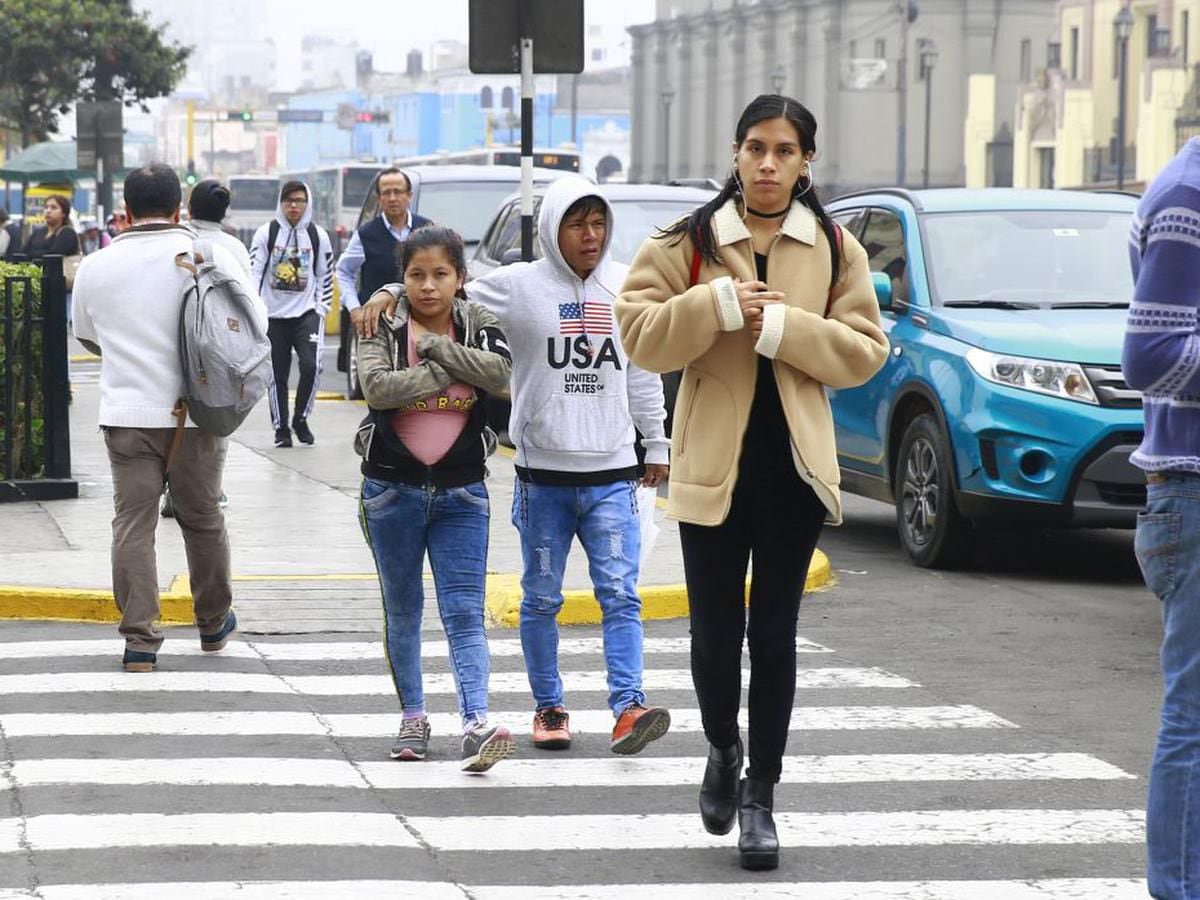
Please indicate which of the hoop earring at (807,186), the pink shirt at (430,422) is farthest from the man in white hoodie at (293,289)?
the hoop earring at (807,186)

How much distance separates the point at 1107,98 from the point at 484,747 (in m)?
69.9

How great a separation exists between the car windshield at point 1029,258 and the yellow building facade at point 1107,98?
175ft

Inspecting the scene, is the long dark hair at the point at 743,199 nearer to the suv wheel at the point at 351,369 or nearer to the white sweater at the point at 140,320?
the white sweater at the point at 140,320

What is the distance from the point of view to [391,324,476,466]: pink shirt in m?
6.84

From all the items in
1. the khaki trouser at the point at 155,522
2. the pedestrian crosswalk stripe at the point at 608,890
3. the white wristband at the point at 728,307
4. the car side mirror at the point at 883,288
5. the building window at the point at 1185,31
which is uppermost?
the building window at the point at 1185,31

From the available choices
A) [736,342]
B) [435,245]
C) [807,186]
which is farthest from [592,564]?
[807,186]

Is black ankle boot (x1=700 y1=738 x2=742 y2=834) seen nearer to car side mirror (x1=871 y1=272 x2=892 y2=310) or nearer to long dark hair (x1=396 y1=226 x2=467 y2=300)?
long dark hair (x1=396 y1=226 x2=467 y2=300)

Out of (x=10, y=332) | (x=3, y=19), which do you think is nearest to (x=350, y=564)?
(x=10, y=332)

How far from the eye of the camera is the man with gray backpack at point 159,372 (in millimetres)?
8312

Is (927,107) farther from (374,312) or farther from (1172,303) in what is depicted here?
(1172,303)

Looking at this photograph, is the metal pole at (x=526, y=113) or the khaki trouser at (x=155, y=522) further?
the metal pole at (x=526, y=113)

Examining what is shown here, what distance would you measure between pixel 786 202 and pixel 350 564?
5146 mm

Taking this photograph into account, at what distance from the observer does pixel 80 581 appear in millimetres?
9711

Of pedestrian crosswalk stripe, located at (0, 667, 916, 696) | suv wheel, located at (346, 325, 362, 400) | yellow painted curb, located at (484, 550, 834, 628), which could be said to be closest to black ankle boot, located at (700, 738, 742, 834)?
pedestrian crosswalk stripe, located at (0, 667, 916, 696)
